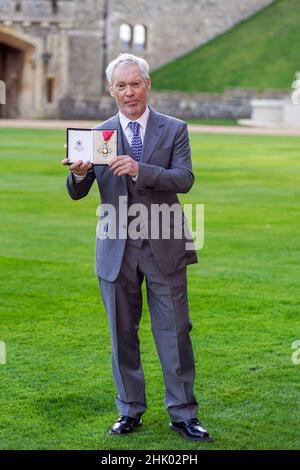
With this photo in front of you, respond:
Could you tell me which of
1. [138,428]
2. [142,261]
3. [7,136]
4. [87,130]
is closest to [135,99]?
[87,130]

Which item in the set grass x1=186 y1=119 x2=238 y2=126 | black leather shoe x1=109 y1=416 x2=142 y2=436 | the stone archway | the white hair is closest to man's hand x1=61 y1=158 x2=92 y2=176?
the white hair

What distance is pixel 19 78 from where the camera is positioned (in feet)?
162

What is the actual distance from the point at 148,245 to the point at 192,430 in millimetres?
1031

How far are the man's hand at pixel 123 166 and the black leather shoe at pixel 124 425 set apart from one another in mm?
1428

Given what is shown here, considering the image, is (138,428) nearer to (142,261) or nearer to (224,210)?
(142,261)

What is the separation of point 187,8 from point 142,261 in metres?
49.2

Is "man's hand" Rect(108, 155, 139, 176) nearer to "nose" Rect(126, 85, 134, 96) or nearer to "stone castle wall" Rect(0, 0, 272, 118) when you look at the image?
"nose" Rect(126, 85, 134, 96)

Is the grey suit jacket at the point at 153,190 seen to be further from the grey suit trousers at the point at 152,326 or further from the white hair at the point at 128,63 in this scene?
the white hair at the point at 128,63

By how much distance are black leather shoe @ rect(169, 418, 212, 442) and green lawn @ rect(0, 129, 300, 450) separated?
6 cm

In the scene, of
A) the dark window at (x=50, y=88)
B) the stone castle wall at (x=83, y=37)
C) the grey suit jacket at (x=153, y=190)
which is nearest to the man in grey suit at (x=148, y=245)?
the grey suit jacket at (x=153, y=190)

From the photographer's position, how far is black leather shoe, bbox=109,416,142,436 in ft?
19.7

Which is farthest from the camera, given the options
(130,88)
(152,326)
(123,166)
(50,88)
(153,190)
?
(50,88)

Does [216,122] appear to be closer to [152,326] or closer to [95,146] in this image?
[152,326]

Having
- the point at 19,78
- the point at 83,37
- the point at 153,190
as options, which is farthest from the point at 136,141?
the point at 83,37
